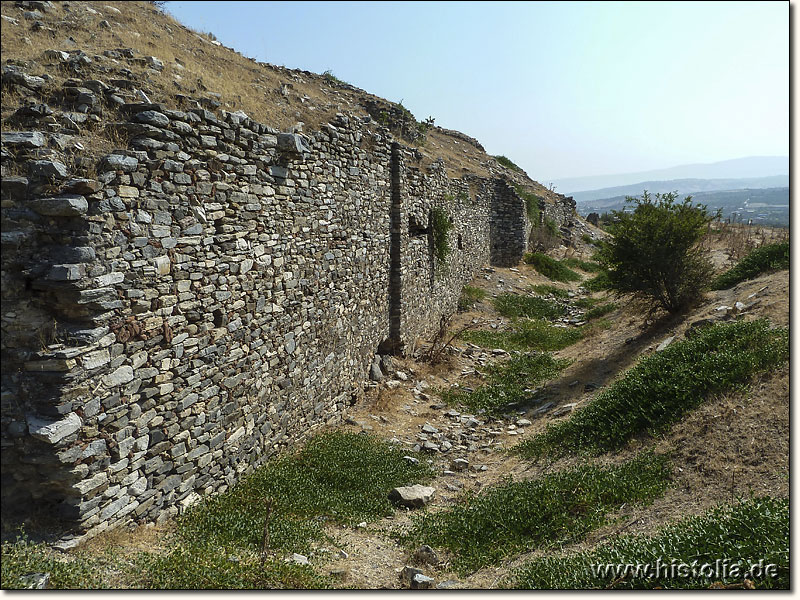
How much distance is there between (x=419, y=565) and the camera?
5090 mm

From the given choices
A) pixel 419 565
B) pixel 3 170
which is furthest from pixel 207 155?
pixel 419 565

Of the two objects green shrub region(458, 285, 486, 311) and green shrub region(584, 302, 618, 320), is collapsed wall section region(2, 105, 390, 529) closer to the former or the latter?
green shrub region(458, 285, 486, 311)

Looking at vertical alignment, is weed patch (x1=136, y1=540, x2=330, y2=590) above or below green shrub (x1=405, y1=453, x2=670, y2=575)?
above

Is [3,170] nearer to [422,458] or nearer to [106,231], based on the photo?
[106,231]

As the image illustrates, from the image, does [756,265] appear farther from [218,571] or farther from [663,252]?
[218,571]

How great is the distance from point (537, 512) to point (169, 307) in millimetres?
4429

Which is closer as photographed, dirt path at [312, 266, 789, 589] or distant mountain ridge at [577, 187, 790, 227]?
dirt path at [312, 266, 789, 589]

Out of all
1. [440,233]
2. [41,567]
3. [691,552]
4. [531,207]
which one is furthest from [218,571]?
[531,207]

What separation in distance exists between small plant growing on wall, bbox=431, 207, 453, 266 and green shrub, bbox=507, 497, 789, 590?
32.8 feet

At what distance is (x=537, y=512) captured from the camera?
18.7 feet

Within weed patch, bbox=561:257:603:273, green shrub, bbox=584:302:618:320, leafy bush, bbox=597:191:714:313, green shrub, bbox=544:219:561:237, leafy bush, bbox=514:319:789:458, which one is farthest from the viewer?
green shrub, bbox=544:219:561:237

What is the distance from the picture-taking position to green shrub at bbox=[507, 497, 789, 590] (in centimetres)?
389

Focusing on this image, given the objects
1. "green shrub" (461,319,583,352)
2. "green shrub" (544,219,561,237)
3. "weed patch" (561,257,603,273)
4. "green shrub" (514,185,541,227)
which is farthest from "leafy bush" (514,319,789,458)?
"green shrub" (544,219,561,237)

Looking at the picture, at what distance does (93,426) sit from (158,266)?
1551mm
